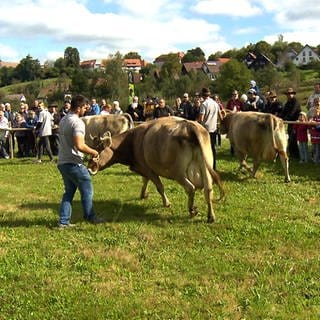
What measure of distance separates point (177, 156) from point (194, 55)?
5487 inches

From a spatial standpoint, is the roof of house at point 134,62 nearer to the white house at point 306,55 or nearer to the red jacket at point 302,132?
the white house at point 306,55

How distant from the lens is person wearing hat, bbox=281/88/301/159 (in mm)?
14367

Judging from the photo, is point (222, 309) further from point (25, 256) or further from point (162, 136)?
point (162, 136)

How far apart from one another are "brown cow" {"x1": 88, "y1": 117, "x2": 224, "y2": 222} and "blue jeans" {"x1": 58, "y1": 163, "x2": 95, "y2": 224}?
0.98 meters

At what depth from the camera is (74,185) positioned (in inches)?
320

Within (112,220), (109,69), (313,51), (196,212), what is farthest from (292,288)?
(313,51)

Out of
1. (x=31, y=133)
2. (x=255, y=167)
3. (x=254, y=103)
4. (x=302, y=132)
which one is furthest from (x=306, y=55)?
(x=255, y=167)

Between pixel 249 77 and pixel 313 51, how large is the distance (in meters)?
67.0

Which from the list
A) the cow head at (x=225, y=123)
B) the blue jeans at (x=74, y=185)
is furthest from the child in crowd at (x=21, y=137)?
the blue jeans at (x=74, y=185)

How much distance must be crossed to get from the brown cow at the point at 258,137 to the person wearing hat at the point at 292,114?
276 cm

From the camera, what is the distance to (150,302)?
518 cm

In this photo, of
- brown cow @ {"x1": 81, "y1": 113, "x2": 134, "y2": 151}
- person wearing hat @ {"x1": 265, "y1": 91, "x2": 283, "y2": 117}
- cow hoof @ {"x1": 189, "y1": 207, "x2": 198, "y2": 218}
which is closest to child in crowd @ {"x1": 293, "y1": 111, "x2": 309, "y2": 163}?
person wearing hat @ {"x1": 265, "y1": 91, "x2": 283, "y2": 117}

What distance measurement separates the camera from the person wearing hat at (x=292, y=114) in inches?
566

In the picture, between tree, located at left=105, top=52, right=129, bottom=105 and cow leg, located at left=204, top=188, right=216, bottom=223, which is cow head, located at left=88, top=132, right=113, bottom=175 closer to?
cow leg, located at left=204, top=188, right=216, bottom=223
